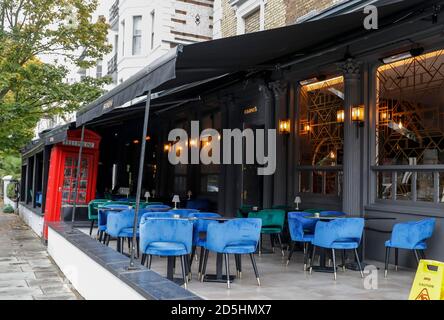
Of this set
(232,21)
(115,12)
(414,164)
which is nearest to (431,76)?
(414,164)

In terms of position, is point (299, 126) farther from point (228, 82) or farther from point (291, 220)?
point (291, 220)

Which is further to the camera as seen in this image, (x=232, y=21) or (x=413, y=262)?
(x=232, y=21)

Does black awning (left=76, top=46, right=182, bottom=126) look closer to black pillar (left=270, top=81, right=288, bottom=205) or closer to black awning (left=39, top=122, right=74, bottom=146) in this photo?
black awning (left=39, top=122, right=74, bottom=146)

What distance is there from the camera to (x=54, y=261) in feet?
32.1

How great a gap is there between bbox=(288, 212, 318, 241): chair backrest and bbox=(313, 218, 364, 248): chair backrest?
1.85 feet

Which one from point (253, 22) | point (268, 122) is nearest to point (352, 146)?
point (268, 122)

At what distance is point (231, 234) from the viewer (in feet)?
20.3

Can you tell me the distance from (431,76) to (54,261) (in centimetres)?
790

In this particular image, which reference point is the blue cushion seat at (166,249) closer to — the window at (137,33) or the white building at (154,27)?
the white building at (154,27)

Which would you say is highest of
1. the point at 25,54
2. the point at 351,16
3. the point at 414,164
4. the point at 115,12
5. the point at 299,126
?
the point at 115,12

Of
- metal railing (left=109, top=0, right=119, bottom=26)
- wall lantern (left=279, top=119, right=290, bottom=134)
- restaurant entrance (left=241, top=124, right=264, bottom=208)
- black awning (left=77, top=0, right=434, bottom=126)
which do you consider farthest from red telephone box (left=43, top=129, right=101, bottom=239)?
metal railing (left=109, top=0, right=119, bottom=26)

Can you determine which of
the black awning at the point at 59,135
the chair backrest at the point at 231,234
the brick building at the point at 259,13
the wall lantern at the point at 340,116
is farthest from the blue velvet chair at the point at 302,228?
the black awning at the point at 59,135

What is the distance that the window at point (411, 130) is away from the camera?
752cm
